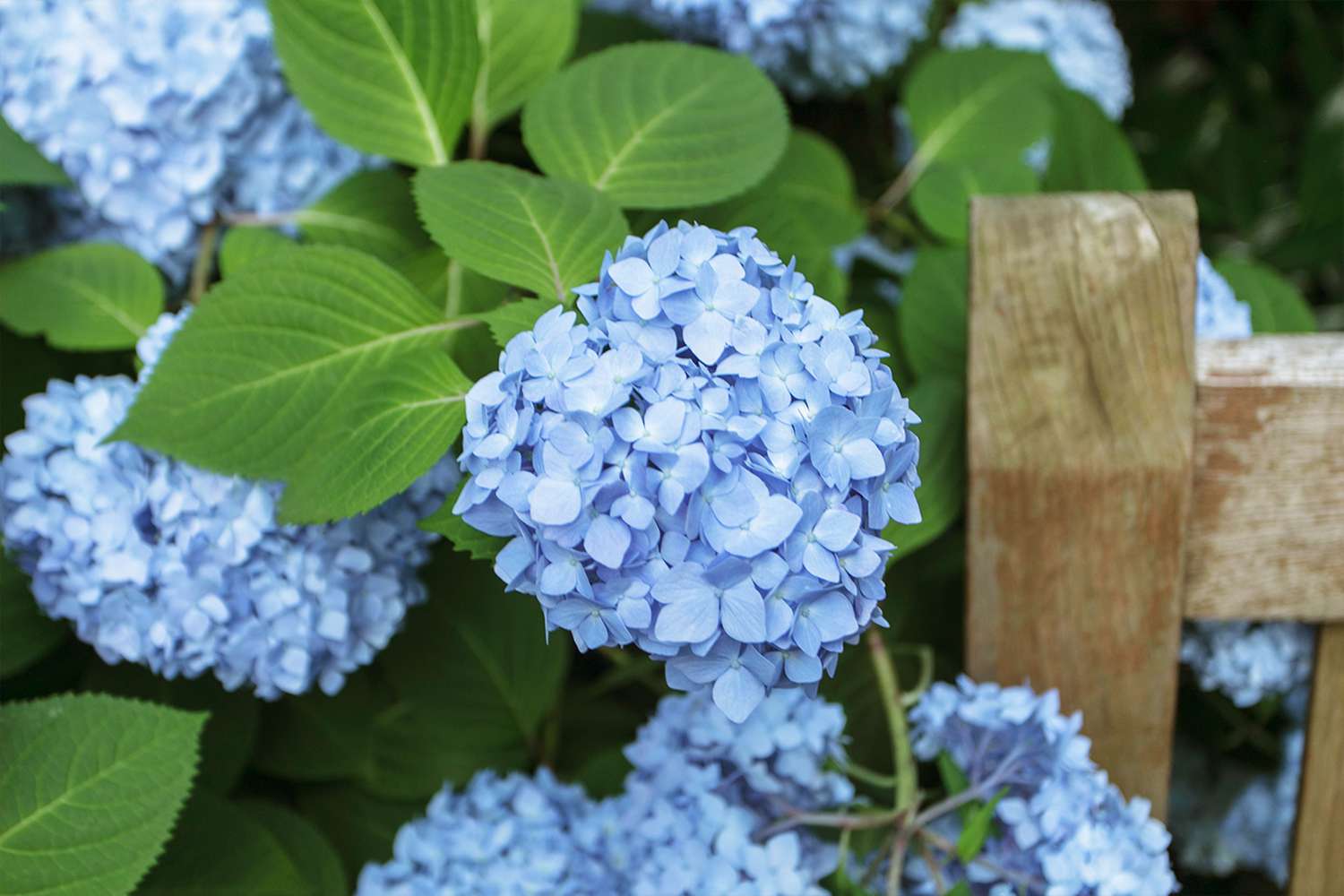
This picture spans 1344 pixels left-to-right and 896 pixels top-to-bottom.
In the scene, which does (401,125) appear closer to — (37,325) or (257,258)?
(257,258)

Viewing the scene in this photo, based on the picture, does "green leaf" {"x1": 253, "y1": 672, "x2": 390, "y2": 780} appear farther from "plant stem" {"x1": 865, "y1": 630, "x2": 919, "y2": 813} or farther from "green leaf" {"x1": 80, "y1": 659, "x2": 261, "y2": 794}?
"plant stem" {"x1": 865, "y1": 630, "x2": 919, "y2": 813}

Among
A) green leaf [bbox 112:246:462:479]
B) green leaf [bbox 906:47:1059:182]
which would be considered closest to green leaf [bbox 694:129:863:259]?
green leaf [bbox 906:47:1059:182]

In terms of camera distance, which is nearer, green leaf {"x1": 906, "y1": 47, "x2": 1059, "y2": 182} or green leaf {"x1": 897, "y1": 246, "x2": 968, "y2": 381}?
green leaf {"x1": 897, "y1": 246, "x2": 968, "y2": 381}

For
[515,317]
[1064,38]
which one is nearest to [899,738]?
[515,317]

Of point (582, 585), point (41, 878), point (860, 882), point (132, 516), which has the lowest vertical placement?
point (860, 882)

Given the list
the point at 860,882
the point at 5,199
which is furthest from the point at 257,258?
the point at 860,882

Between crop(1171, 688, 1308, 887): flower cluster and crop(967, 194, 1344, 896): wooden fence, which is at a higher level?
crop(967, 194, 1344, 896): wooden fence
